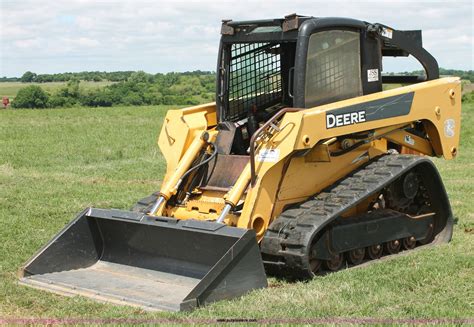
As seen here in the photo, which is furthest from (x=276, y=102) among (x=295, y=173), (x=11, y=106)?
(x=11, y=106)

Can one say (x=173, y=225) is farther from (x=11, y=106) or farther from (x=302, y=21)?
(x=11, y=106)

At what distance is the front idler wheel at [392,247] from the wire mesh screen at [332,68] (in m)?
1.53

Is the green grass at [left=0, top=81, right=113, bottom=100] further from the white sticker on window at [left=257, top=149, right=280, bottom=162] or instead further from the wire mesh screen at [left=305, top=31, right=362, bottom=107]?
the white sticker on window at [left=257, top=149, right=280, bottom=162]

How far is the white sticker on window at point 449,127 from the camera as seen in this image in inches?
356

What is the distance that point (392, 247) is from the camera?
8203 millimetres

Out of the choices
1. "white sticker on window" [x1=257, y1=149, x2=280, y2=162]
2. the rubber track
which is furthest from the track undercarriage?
"white sticker on window" [x1=257, y1=149, x2=280, y2=162]

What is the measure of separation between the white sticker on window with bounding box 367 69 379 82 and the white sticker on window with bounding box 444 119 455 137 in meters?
1.07

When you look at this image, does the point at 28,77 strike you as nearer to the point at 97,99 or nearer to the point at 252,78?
the point at 97,99

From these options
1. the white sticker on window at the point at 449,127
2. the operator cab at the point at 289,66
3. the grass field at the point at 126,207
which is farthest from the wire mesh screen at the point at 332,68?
the grass field at the point at 126,207

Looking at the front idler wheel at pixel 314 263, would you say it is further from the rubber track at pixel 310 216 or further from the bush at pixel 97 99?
the bush at pixel 97 99

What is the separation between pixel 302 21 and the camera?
7723 millimetres

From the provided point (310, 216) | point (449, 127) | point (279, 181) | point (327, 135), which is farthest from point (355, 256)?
point (449, 127)

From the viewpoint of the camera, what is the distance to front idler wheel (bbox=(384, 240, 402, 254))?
8145 mm

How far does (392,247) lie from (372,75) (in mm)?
1775
